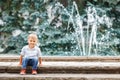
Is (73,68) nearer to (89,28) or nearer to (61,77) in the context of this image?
(61,77)

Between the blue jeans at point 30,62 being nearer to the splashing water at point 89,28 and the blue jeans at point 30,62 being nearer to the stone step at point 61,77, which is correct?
the stone step at point 61,77

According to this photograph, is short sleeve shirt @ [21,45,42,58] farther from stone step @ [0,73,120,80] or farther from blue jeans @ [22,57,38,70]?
stone step @ [0,73,120,80]

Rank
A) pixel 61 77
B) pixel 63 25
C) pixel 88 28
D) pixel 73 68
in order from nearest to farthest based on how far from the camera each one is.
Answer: pixel 61 77 < pixel 73 68 < pixel 88 28 < pixel 63 25

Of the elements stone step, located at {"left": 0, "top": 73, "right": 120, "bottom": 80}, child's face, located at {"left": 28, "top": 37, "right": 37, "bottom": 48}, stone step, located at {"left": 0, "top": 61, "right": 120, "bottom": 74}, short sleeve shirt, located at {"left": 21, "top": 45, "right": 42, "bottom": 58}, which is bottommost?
stone step, located at {"left": 0, "top": 73, "right": 120, "bottom": 80}

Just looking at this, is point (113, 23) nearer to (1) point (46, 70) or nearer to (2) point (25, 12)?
(2) point (25, 12)

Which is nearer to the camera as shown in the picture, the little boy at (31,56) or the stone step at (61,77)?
the stone step at (61,77)

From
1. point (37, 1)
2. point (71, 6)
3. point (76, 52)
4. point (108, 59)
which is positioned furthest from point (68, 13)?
point (108, 59)

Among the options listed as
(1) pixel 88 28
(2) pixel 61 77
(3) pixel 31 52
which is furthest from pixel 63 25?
(2) pixel 61 77

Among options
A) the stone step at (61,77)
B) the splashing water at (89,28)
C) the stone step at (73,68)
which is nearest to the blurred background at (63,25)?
the splashing water at (89,28)

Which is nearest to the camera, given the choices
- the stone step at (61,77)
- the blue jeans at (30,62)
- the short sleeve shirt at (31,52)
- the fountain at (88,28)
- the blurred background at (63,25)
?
the stone step at (61,77)

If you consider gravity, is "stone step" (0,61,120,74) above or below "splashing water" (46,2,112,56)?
below

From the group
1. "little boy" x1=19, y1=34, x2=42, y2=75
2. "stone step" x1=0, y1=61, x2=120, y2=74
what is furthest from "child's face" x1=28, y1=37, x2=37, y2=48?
"stone step" x1=0, y1=61, x2=120, y2=74

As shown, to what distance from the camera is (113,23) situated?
1045cm

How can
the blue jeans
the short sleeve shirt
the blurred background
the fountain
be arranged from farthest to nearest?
the blurred background < the fountain < the short sleeve shirt < the blue jeans
